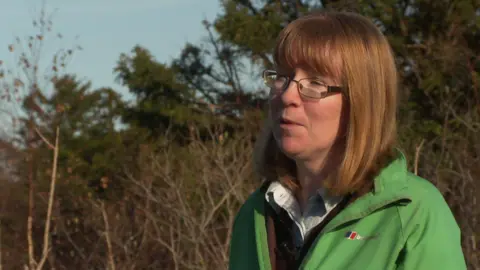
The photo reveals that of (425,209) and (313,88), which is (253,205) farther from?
(425,209)

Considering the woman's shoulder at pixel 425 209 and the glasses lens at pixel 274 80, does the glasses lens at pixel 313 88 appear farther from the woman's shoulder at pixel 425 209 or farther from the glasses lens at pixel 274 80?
the woman's shoulder at pixel 425 209

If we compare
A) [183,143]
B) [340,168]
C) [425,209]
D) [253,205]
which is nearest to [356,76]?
[340,168]

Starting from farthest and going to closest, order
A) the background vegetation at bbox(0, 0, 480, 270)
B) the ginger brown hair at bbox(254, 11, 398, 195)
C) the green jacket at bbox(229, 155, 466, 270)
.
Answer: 1. the background vegetation at bbox(0, 0, 480, 270)
2. the ginger brown hair at bbox(254, 11, 398, 195)
3. the green jacket at bbox(229, 155, 466, 270)

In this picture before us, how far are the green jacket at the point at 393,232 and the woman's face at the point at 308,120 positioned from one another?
170 millimetres

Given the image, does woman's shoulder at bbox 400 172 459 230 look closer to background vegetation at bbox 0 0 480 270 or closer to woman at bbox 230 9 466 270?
woman at bbox 230 9 466 270

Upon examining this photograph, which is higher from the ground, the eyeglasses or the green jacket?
the eyeglasses

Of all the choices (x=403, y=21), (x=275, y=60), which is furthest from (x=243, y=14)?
(x=275, y=60)

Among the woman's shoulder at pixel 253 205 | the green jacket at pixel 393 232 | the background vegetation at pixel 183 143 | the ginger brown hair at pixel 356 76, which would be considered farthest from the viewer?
the background vegetation at pixel 183 143

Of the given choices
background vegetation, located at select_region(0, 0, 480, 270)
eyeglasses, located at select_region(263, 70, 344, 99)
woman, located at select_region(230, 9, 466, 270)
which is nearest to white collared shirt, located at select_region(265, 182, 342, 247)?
woman, located at select_region(230, 9, 466, 270)

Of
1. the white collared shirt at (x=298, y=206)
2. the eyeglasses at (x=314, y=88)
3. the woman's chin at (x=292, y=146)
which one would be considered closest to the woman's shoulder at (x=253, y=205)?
the white collared shirt at (x=298, y=206)

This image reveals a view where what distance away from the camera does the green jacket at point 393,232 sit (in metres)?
1.72

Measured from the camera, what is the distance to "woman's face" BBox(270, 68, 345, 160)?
1.95m

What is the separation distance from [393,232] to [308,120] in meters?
0.36

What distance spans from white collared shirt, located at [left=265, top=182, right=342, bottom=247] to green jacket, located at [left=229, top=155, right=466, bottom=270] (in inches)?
4.1
